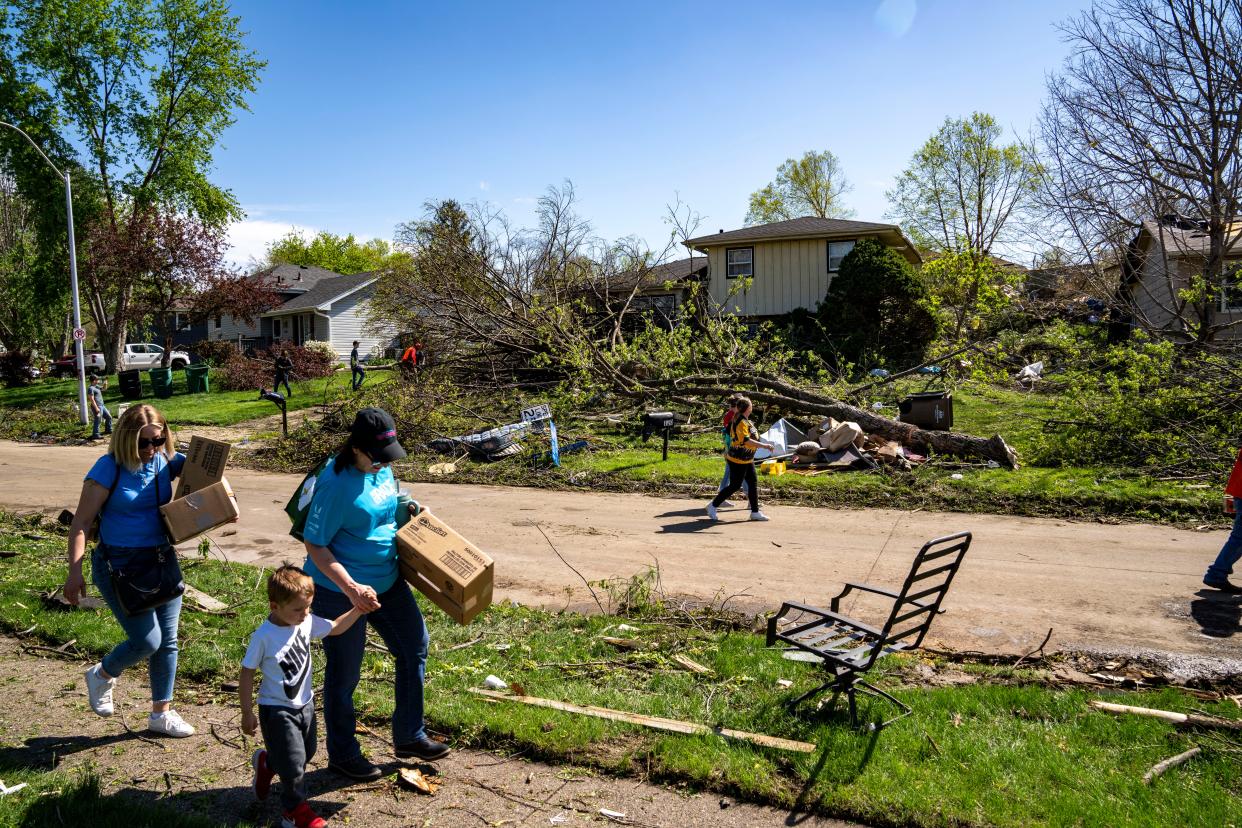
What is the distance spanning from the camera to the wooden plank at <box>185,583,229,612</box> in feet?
22.7

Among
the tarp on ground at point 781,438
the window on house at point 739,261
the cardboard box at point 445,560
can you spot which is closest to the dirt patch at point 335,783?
the cardboard box at point 445,560

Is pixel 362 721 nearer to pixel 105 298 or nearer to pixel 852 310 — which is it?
pixel 852 310

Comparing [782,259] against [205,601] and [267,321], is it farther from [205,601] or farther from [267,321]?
[267,321]

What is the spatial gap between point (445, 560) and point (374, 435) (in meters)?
0.70

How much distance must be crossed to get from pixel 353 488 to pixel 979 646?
15.0ft

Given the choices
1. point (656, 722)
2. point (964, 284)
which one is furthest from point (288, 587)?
point (964, 284)

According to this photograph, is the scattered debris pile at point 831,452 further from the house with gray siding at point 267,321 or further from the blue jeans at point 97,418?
the house with gray siding at point 267,321

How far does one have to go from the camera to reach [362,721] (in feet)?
15.9

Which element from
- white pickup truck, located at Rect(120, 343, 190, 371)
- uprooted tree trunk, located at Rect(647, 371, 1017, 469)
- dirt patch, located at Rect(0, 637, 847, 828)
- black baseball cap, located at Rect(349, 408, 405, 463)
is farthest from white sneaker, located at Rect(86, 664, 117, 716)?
white pickup truck, located at Rect(120, 343, 190, 371)

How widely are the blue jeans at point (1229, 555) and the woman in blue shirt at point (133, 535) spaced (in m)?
7.95

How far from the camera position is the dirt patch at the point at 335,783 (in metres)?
3.82

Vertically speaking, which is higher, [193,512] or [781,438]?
[193,512]

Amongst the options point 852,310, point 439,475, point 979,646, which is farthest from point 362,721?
point 852,310

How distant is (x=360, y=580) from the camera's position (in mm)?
3953
